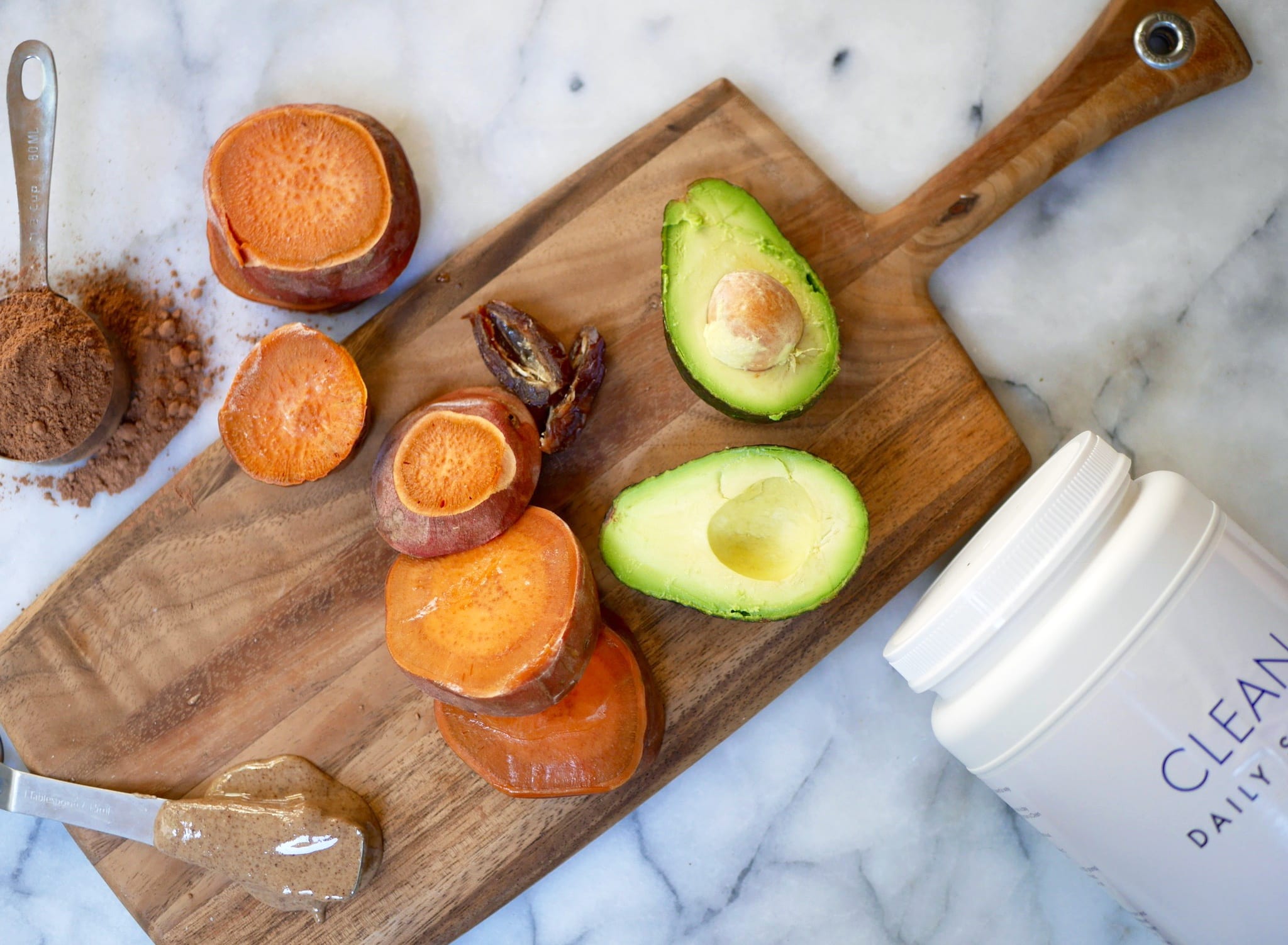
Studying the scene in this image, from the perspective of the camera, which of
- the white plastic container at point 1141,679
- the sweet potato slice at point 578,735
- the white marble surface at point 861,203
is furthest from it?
the white marble surface at point 861,203

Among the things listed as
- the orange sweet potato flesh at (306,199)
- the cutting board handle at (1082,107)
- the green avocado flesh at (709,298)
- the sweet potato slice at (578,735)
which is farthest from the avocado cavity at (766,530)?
the orange sweet potato flesh at (306,199)

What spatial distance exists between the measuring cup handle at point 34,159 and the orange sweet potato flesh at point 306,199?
0.31 meters

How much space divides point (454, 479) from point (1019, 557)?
729 mm

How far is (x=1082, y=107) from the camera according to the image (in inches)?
52.1

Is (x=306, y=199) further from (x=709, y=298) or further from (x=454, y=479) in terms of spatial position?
(x=709, y=298)

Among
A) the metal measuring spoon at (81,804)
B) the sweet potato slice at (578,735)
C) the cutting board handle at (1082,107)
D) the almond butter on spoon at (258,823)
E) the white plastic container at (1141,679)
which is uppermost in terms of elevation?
the cutting board handle at (1082,107)

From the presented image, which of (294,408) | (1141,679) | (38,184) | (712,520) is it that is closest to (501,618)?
(712,520)

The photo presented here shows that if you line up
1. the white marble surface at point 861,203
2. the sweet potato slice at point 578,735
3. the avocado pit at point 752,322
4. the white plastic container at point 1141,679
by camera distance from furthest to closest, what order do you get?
the white marble surface at point 861,203 → the sweet potato slice at point 578,735 → the avocado pit at point 752,322 → the white plastic container at point 1141,679

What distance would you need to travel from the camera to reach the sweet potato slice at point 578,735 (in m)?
1.29

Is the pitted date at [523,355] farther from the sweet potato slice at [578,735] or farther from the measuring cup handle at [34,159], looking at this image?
the measuring cup handle at [34,159]

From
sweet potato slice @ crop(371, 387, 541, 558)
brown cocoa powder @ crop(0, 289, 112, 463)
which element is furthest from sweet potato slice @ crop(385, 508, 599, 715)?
brown cocoa powder @ crop(0, 289, 112, 463)

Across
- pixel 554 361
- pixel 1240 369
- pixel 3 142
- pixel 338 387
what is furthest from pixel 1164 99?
pixel 3 142

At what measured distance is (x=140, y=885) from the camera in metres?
1.41

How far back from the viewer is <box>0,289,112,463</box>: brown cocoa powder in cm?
135
